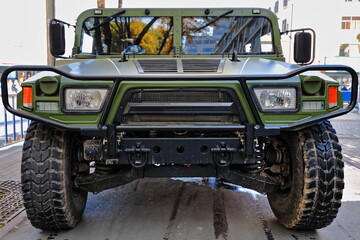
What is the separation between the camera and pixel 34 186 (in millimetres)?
2916

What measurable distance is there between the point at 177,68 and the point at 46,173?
53.3 inches

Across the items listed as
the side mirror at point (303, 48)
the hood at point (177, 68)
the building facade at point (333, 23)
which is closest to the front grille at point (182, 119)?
the hood at point (177, 68)

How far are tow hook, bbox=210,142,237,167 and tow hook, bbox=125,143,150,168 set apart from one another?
1.66 ft

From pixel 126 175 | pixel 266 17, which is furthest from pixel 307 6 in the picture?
pixel 126 175

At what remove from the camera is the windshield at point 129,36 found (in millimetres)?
4359

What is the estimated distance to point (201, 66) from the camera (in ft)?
10.3

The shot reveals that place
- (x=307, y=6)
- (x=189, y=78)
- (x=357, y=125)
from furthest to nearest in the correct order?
(x=307, y=6) < (x=357, y=125) < (x=189, y=78)

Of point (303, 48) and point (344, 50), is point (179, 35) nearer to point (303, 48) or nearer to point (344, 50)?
point (303, 48)

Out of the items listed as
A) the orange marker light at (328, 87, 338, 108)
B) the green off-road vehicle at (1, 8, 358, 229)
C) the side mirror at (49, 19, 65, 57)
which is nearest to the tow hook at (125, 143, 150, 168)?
the green off-road vehicle at (1, 8, 358, 229)

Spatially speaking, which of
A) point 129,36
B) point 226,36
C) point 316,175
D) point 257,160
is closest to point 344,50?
point 226,36

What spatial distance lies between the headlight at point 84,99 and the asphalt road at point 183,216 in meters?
1.21

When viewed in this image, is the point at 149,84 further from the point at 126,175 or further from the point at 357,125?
the point at 357,125

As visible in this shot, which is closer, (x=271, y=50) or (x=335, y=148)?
(x=335, y=148)

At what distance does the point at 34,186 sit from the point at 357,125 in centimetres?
1210
